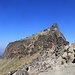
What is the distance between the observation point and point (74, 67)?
47.6 meters

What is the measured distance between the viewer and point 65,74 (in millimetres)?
44281

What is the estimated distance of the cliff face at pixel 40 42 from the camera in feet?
495

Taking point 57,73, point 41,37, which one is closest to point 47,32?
point 41,37

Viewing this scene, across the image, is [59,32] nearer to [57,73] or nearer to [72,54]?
[72,54]

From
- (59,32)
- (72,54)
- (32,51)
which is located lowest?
(72,54)

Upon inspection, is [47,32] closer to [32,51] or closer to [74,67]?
[32,51]

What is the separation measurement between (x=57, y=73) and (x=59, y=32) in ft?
372

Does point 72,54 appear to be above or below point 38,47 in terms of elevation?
below

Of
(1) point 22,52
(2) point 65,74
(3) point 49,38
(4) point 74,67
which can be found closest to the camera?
(2) point 65,74

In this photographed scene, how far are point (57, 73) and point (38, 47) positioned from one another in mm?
109045

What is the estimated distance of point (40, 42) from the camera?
155 meters

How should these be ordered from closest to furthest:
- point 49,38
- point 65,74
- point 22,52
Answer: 1. point 65,74
2. point 49,38
3. point 22,52

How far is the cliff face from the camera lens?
151 metres

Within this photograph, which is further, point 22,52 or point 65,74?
point 22,52
